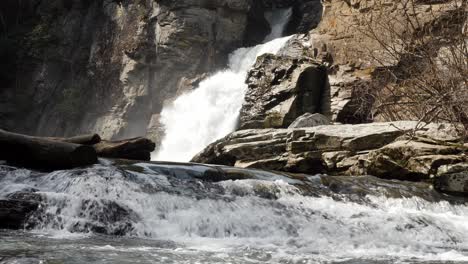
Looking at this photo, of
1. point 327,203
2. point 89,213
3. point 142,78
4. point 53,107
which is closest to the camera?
point 89,213

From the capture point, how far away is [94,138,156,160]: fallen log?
453 inches

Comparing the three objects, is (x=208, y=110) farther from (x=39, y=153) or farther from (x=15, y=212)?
(x=15, y=212)

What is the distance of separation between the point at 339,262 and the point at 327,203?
3.50 m

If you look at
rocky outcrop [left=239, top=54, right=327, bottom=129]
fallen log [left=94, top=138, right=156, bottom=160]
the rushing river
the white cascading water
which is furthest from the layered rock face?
the rushing river

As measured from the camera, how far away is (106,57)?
2598 centimetres

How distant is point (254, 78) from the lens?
1881 cm

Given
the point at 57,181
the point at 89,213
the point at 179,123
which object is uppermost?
the point at 179,123

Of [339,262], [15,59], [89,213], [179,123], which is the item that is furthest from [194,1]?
[339,262]

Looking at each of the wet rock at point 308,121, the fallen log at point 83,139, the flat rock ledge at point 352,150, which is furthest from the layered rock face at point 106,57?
the fallen log at point 83,139

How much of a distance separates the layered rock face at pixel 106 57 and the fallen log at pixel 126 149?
40.2 ft

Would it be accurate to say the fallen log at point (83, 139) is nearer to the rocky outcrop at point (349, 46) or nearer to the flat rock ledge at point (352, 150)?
the flat rock ledge at point (352, 150)

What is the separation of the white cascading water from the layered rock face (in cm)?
90

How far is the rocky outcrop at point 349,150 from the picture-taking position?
10578mm

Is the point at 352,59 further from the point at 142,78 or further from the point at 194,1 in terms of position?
the point at 142,78
